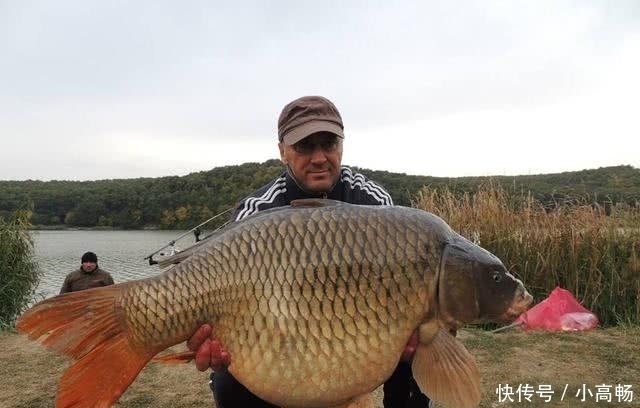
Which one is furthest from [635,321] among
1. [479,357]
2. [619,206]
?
[479,357]

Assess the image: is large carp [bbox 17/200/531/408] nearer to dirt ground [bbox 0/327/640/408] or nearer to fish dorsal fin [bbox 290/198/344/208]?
fish dorsal fin [bbox 290/198/344/208]

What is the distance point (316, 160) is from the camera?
6.75 ft

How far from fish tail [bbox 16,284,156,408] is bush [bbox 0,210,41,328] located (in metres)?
5.48

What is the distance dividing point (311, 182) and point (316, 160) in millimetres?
89

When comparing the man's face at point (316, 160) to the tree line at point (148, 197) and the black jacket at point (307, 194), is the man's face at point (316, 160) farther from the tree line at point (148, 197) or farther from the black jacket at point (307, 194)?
the tree line at point (148, 197)

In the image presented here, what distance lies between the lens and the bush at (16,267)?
628 centimetres

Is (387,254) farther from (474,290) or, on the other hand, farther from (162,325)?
(162,325)

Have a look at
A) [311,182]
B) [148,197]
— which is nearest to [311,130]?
[311,182]

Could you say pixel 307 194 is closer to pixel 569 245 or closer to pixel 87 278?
pixel 569 245

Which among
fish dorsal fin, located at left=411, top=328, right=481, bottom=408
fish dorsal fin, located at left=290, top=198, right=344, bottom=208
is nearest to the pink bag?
fish dorsal fin, located at left=411, top=328, right=481, bottom=408

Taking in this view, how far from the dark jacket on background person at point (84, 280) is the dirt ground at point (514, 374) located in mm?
1686

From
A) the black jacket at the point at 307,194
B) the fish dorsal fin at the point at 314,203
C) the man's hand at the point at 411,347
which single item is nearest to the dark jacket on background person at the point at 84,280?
the black jacket at the point at 307,194

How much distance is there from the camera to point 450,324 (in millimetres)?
1462

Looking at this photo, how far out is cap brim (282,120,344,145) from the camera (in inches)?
76.9
